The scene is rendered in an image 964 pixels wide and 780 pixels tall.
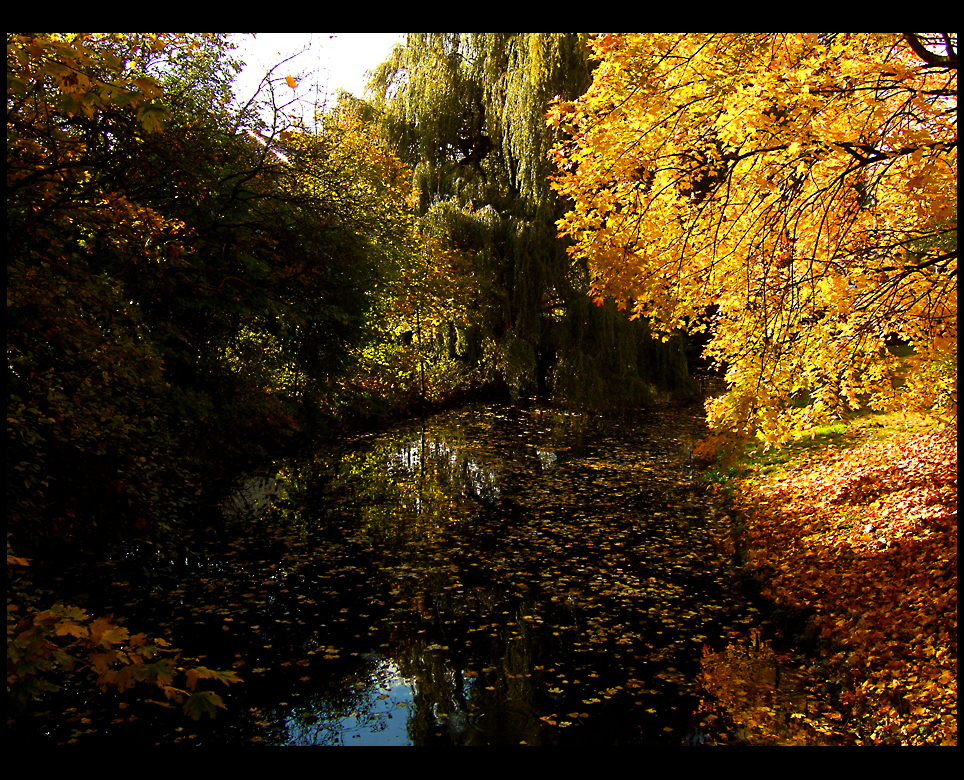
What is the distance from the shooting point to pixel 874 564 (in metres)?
5.26

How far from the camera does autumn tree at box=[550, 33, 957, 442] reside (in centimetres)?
432

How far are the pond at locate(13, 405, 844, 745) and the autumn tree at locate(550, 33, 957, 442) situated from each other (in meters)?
1.81

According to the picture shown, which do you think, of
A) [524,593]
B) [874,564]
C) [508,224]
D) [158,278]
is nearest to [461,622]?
[524,593]

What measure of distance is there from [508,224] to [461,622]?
10.7 m

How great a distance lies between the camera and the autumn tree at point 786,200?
4.32 metres

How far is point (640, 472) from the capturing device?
998 cm

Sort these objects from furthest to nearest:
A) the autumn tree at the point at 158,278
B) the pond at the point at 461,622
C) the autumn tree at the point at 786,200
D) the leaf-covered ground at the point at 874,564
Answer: the autumn tree at the point at 158,278, the autumn tree at the point at 786,200, the pond at the point at 461,622, the leaf-covered ground at the point at 874,564

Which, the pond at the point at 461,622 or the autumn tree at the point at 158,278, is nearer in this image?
the pond at the point at 461,622

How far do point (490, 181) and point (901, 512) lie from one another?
1129 cm

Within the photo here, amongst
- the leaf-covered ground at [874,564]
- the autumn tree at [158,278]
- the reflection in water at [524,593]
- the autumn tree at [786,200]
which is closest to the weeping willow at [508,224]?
the autumn tree at [158,278]

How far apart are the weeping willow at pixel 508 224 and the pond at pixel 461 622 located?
526 cm

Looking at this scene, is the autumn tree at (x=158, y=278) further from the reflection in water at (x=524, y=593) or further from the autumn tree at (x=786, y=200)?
the autumn tree at (x=786, y=200)

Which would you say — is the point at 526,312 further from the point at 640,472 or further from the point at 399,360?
the point at 640,472

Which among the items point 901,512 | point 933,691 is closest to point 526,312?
point 901,512
